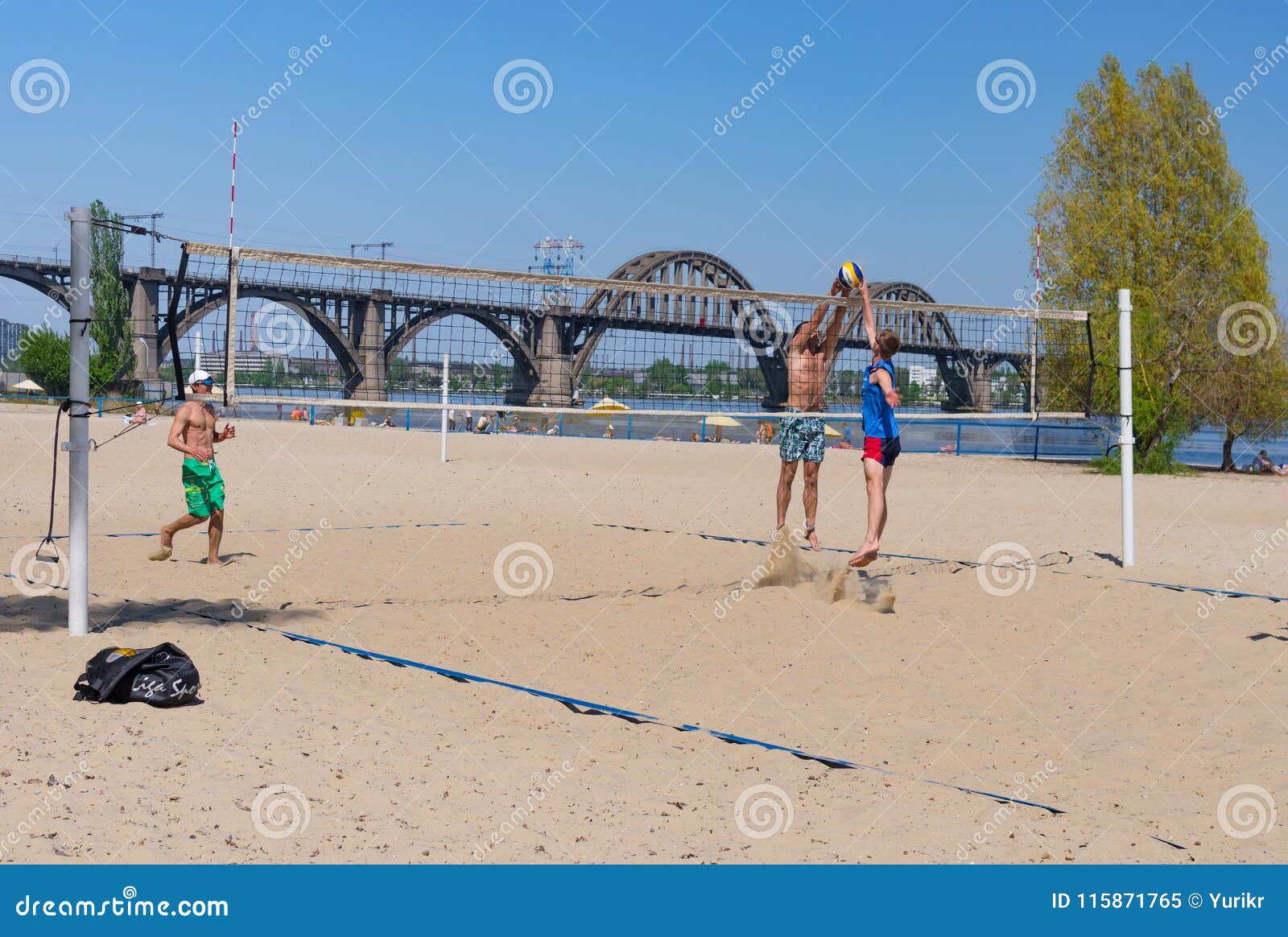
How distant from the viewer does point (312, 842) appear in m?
3.26

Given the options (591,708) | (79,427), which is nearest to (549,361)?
(79,427)

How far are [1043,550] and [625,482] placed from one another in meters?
7.11

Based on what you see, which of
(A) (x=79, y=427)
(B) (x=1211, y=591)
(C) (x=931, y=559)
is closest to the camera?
(A) (x=79, y=427)

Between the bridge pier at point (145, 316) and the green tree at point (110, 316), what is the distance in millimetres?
358

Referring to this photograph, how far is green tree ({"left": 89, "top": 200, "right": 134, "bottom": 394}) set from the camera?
4444 centimetres

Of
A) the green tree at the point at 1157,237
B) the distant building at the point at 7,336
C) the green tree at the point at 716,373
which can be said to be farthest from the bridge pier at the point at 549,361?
the distant building at the point at 7,336

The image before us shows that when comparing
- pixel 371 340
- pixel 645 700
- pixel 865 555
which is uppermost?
pixel 371 340

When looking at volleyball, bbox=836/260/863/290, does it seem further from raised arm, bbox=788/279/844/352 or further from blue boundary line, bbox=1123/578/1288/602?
blue boundary line, bbox=1123/578/1288/602

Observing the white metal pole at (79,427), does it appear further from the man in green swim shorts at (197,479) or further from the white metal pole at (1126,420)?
the white metal pole at (1126,420)

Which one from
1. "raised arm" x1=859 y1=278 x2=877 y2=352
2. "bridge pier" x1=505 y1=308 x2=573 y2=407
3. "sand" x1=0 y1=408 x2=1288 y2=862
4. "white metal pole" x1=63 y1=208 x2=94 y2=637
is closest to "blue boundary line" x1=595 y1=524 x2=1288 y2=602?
"sand" x1=0 y1=408 x2=1288 y2=862

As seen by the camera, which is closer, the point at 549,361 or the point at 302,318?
the point at 549,361

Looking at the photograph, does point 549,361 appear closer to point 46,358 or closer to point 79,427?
point 79,427

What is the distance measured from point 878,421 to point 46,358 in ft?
185

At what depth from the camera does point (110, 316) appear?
144 feet
